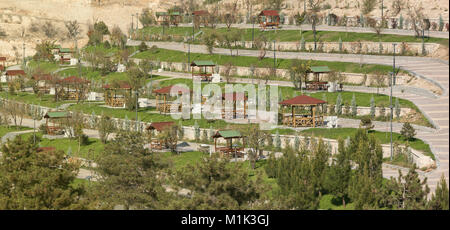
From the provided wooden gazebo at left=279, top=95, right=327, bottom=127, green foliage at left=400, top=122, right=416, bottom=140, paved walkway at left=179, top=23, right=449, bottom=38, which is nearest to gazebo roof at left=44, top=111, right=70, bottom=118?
wooden gazebo at left=279, top=95, right=327, bottom=127

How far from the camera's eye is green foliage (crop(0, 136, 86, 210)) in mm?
25875

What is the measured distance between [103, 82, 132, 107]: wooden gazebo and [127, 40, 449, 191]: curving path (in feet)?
43.2

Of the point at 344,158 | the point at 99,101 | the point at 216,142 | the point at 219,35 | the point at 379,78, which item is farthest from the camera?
the point at 219,35

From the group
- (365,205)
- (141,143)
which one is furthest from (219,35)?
(365,205)

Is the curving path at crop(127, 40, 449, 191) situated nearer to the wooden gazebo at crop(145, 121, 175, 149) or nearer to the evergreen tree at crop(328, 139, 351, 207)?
the evergreen tree at crop(328, 139, 351, 207)

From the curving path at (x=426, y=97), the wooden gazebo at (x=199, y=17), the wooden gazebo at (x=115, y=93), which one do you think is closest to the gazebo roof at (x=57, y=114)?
the wooden gazebo at (x=115, y=93)

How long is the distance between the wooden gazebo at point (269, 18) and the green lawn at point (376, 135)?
32580 millimetres

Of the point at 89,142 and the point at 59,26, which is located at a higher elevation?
the point at 59,26

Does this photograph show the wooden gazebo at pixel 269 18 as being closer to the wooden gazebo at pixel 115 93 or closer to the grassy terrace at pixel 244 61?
the grassy terrace at pixel 244 61

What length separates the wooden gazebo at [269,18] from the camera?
74.1 metres

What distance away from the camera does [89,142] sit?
51.0m
